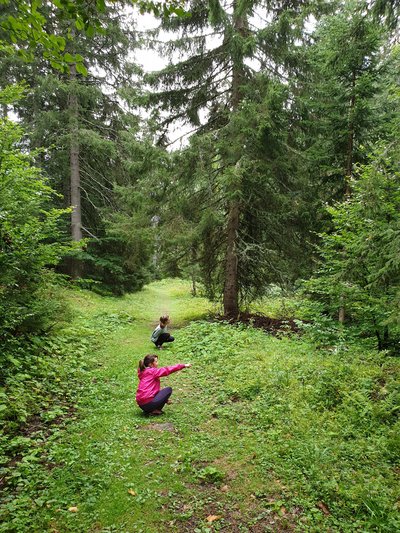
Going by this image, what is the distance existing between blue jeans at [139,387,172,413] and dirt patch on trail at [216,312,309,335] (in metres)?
5.53

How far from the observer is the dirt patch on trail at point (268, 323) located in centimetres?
1127

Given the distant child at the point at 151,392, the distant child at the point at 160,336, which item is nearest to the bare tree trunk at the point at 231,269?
the distant child at the point at 160,336

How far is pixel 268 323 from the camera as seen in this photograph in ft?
39.7

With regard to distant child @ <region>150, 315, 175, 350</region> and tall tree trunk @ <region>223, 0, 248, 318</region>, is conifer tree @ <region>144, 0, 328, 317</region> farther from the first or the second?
distant child @ <region>150, 315, 175, 350</region>

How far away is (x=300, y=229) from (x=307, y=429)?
335 inches

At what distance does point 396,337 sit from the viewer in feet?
28.4

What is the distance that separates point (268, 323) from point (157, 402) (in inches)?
266

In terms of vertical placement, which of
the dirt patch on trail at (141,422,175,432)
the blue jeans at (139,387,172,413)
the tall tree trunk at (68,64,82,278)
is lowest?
the dirt patch on trail at (141,422,175,432)

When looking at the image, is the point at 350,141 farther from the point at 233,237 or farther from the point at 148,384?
the point at 148,384

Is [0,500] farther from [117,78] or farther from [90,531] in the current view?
[117,78]

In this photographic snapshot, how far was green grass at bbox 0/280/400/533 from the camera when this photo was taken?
12.6 ft

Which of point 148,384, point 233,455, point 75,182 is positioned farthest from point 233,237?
point 75,182

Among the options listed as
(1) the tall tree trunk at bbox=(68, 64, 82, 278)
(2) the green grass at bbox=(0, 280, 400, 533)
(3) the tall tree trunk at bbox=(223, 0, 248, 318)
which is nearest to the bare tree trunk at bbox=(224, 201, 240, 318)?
(3) the tall tree trunk at bbox=(223, 0, 248, 318)

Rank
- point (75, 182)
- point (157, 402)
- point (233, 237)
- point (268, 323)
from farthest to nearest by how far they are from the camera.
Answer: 1. point (75, 182)
2. point (233, 237)
3. point (268, 323)
4. point (157, 402)
